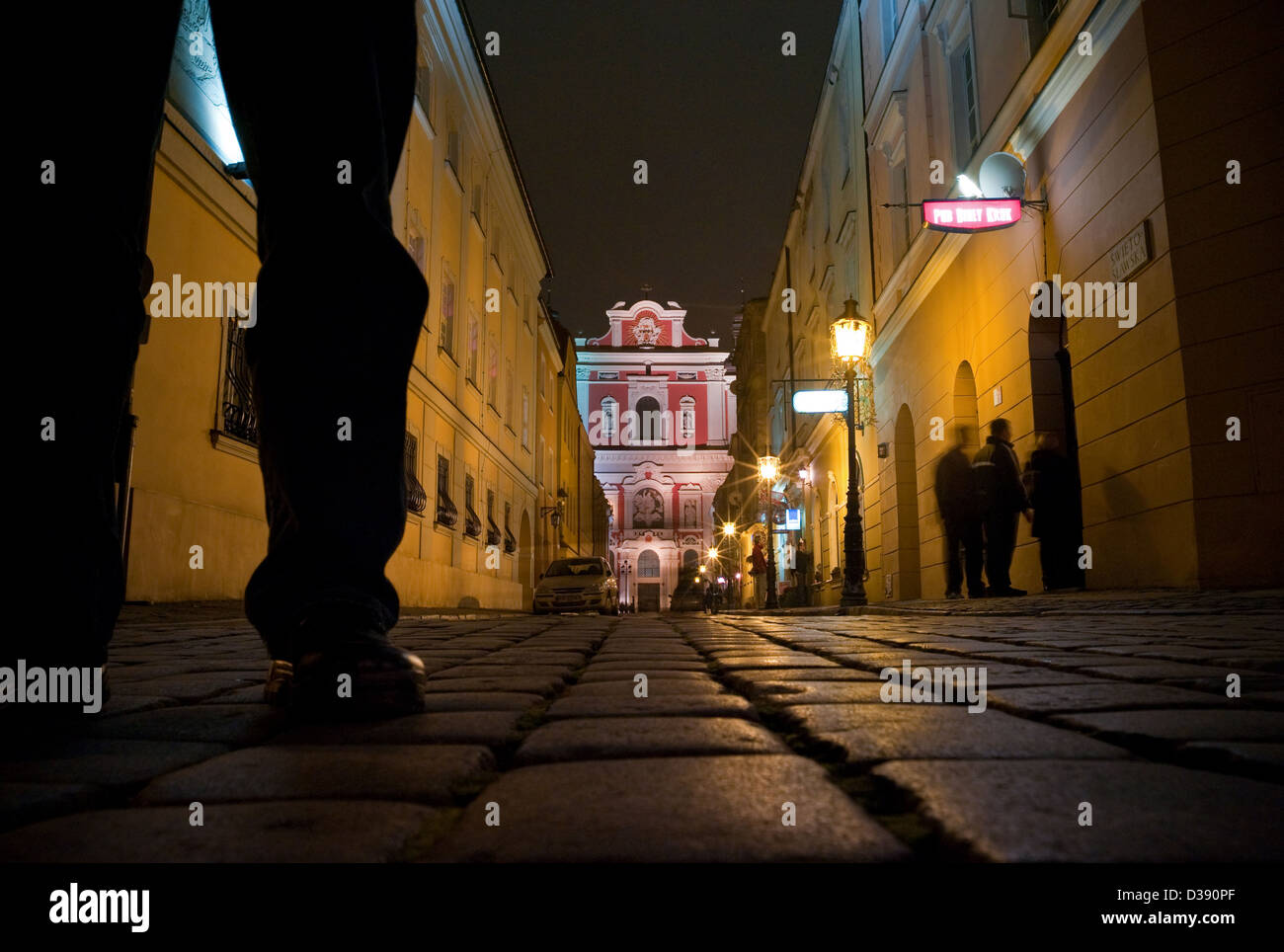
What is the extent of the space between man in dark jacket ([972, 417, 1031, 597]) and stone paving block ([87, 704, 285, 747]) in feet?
28.9

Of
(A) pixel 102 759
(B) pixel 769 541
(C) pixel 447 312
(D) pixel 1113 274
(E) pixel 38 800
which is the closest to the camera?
(E) pixel 38 800

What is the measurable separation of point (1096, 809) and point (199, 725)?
1275mm

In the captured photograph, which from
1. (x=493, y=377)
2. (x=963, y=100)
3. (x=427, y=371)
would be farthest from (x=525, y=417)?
(x=963, y=100)

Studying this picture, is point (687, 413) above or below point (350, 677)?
above

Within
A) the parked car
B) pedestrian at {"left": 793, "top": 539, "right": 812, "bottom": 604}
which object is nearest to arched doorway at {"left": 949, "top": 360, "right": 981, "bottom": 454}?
the parked car

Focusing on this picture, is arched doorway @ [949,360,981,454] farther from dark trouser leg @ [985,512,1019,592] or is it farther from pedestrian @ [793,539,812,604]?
pedestrian @ [793,539,812,604]

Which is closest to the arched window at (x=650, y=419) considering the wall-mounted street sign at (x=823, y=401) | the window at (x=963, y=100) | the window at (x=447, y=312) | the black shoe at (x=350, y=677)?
the window at (x=447, y=312)

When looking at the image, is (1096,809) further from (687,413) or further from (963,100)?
(687,413)

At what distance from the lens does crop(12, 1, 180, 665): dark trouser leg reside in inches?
55.3

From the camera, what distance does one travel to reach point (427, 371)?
52.7 ft

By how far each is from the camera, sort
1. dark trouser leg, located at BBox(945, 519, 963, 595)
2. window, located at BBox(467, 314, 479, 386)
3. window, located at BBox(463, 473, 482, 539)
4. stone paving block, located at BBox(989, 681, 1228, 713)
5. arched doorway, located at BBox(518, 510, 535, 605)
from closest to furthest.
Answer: stone paving block, located at BBox(989, 681, 1228, 713) < dark trouser leg, located at BBox(945, 519, 963, 595) < window, located at BBox(463, 473, 482, 539) < window, located at BBox(467, 314, 479, 386) < arched doorway, located at BBox(518, 510, 535, 605)

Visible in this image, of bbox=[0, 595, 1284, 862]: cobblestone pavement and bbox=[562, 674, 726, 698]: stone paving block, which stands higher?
bbox=[0, 595, 1284, 862]: cobblestone pavement
